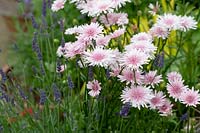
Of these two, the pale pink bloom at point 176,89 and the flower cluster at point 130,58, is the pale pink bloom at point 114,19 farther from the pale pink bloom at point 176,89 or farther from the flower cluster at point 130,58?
the pale pink bloom at point 176,89

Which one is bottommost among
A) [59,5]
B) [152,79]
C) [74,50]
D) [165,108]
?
[165,108]

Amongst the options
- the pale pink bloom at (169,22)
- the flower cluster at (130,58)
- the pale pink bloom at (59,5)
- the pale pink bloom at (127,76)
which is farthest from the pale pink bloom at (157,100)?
the pale pink bloom at (59,5)

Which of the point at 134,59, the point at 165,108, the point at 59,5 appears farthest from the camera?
the point at 59,5

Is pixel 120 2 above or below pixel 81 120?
above

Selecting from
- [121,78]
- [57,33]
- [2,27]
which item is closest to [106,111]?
[121,78]

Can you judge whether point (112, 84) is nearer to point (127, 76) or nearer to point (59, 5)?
point (127, 76)

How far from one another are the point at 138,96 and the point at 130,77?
8 cm

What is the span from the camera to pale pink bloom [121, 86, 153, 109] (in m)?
1.56

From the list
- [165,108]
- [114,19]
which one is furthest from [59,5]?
[165,108]

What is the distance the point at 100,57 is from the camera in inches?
61.7

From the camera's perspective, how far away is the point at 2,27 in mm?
4305

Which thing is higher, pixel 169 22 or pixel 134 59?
pixel 169 22

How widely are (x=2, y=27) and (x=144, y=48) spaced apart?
2.89m

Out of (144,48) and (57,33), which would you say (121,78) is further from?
(57,33)
